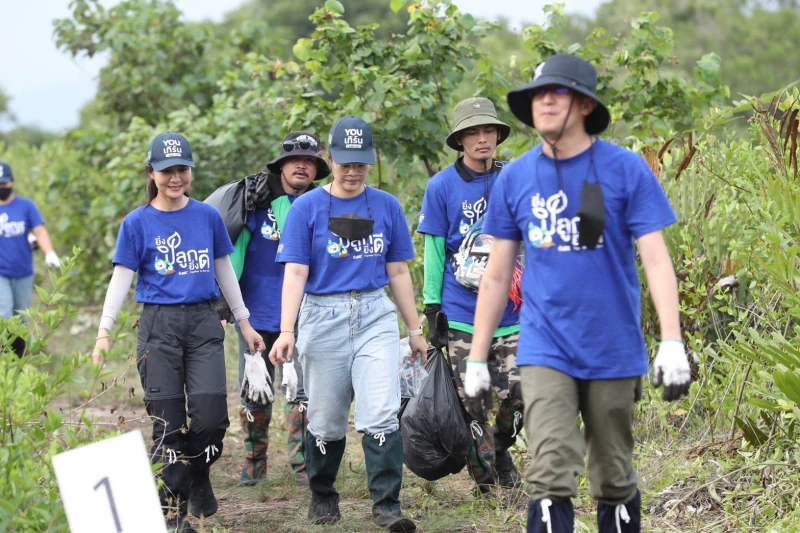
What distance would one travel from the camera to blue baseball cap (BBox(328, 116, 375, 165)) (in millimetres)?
5816

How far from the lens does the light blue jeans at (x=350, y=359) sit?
5.74 meters

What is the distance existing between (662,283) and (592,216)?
0.33 metres

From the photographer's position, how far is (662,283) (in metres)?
4.05

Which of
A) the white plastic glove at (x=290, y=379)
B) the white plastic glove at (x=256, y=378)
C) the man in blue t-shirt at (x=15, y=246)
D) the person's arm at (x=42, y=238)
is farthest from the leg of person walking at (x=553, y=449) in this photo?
the person's arm at (x=42, y=238)

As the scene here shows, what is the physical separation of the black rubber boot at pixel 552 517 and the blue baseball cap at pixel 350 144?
226cm

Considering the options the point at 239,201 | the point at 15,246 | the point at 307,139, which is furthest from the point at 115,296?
the point at 15,246

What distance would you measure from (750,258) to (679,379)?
184 cm

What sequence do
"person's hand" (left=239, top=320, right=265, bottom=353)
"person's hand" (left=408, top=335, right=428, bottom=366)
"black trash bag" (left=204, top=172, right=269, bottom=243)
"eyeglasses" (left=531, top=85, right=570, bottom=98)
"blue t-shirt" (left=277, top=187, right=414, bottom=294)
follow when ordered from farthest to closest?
"black trash bag" (left=204, top=172, right=269, bottom=243), "person's hand" (left=239, top=320, right=265, bottom=353), "person's hand" (left=408, top=335, right=428, bottom=366), "blue t-shirt" (left=277, top=187, right=414, bottom=294), "eyeglasses" (left=531, top=85, right=570, bottom=98)

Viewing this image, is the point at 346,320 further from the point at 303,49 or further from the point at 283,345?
the point at 303,49

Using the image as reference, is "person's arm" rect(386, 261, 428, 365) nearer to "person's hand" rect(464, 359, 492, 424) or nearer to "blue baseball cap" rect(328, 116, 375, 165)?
"blue baseball cap" rect(328, 116, 375, 165)

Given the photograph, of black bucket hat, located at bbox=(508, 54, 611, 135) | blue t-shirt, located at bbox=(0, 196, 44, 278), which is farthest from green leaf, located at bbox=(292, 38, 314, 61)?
black bucket hat, located at bbox=(508, 54, 611, 135)

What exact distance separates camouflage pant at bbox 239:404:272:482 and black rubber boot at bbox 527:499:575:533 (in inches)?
133

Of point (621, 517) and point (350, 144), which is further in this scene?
point (350, 144)

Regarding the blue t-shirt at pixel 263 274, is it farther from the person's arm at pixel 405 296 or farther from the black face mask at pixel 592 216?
the black face mask at pixel 592 216
